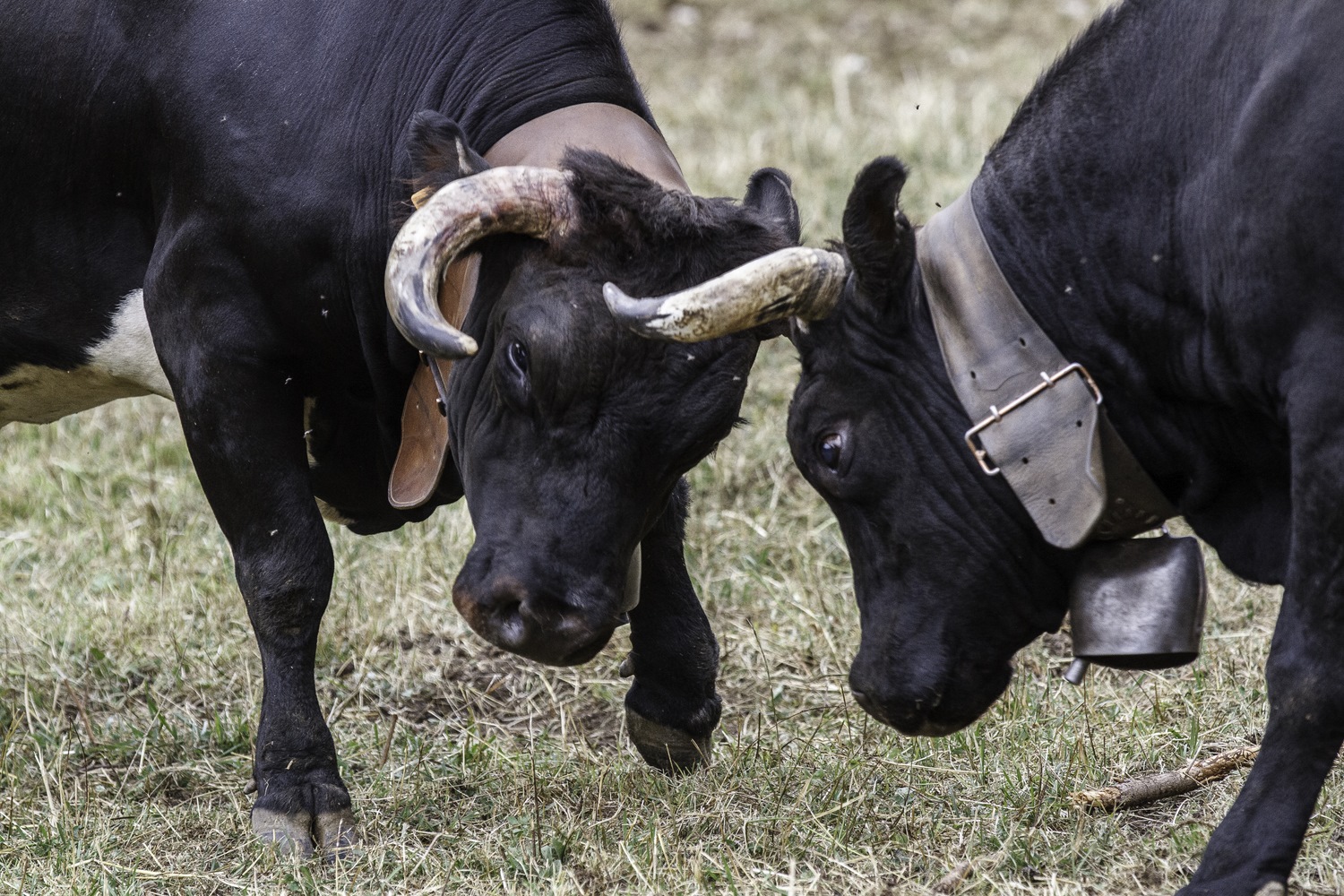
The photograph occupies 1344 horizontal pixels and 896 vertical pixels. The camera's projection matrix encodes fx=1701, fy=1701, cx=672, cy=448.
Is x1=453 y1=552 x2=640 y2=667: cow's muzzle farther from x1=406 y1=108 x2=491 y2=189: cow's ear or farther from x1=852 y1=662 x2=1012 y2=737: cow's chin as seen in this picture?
x1=406 y1=108 x2=491 y2=189: cow's ear

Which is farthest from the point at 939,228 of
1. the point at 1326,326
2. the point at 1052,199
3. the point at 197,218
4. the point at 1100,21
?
the point at 197,218

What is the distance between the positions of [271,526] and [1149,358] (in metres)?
2.08

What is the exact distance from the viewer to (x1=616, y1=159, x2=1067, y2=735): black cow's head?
338 centimetres

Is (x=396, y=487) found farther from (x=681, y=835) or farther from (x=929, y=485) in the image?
(x=929, y=485)

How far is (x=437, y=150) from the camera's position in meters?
3.70

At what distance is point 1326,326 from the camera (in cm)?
290

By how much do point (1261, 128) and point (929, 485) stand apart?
928 mm

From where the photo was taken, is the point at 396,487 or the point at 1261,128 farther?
the point at 396,487

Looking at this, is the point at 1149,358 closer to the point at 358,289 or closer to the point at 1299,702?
the point at 1299,702

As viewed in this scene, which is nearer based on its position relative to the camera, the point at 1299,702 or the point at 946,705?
the point at 1299,702

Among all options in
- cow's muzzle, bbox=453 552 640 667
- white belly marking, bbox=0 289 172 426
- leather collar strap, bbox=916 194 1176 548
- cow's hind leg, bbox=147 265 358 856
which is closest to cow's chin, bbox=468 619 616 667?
cow's muzzle, bbox=453 552 640 667

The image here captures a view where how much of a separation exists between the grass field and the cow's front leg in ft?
0.42

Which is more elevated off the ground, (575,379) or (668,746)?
(575,379)

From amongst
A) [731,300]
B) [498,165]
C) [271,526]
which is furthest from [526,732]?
[731,300]
